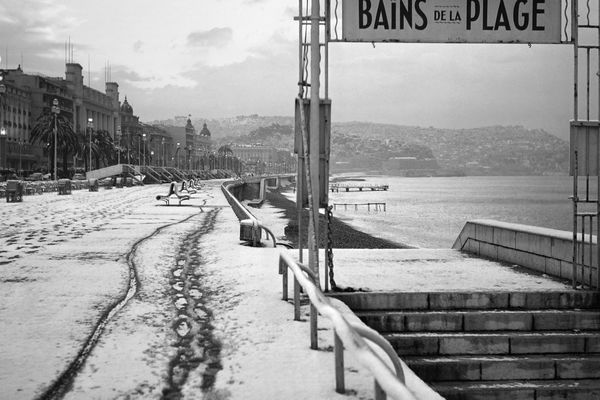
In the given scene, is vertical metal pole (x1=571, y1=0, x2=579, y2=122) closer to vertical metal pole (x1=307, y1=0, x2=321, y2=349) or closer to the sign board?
the sign board

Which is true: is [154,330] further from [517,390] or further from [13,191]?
[13,191]

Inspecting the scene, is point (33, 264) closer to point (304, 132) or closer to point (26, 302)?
point (26, 302)

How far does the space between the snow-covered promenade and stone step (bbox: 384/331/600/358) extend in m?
1.12

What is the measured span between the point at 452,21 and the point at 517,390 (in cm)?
444

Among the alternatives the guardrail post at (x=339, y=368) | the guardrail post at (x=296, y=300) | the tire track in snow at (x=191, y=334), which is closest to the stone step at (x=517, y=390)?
the guardrail post at (x=296, y=300)

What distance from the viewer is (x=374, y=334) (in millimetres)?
3682

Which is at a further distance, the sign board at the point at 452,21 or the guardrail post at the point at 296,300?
the sign board at the point at 452,21

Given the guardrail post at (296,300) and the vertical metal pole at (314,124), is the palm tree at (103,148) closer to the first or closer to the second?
the vertical metal pole at (314,124)

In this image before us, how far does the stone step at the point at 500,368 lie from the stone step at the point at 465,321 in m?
0.61

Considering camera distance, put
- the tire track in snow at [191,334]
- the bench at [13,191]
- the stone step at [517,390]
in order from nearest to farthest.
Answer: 1. the tire track in snow at [191,334]
2. the stone step at [517,390]
3. the bench at [13,191]

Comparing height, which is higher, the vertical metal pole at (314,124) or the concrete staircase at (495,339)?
the vertical metal pole at (314,124)

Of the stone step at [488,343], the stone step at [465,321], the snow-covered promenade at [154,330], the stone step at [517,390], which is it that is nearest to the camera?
the snow-covered promenade at [154,330]

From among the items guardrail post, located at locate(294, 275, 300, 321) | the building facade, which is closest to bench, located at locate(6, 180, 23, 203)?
guardrail post, located at locate(294, 275, 300, 321)

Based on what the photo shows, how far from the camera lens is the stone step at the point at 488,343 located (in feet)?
22.6
